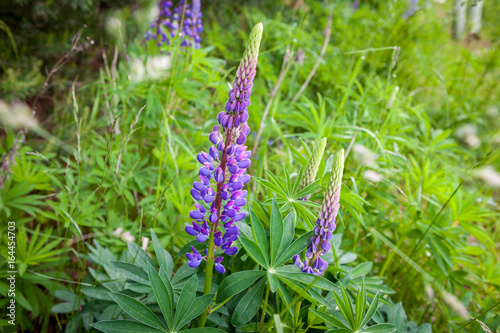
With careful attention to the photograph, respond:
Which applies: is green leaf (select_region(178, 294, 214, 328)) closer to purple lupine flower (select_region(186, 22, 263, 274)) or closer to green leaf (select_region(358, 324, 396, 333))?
purple lupine flower (select_region(186, 22, 263, 274))

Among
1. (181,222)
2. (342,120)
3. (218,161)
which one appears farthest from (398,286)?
(218,161)

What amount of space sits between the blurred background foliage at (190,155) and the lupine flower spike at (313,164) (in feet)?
0.43

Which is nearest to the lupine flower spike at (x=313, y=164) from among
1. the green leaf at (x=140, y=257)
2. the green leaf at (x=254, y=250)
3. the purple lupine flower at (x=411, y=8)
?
the green leaf at (x=254, y=250)

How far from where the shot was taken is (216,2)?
481cm

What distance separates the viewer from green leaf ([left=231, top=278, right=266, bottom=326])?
45.0 inches

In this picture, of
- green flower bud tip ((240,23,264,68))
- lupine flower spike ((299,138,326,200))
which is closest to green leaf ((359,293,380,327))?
lupine flower spike ((299,138,326,200))

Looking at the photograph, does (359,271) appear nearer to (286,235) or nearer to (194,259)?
(286,235)

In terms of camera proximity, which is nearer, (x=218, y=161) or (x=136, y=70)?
(x=218, y=161)

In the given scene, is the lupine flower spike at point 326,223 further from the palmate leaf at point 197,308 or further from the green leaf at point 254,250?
the palmate leaf at point 197,308

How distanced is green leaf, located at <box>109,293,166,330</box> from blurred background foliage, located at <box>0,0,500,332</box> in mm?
266

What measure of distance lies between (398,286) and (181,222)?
1.40 metres

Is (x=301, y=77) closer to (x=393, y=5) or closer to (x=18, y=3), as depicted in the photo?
(x=393, y=5)

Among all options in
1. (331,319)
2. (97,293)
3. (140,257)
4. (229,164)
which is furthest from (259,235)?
(97,293)

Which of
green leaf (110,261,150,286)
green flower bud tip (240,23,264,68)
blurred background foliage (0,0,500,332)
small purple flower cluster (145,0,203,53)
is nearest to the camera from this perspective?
green flower bud tip (240,23,264,68)
